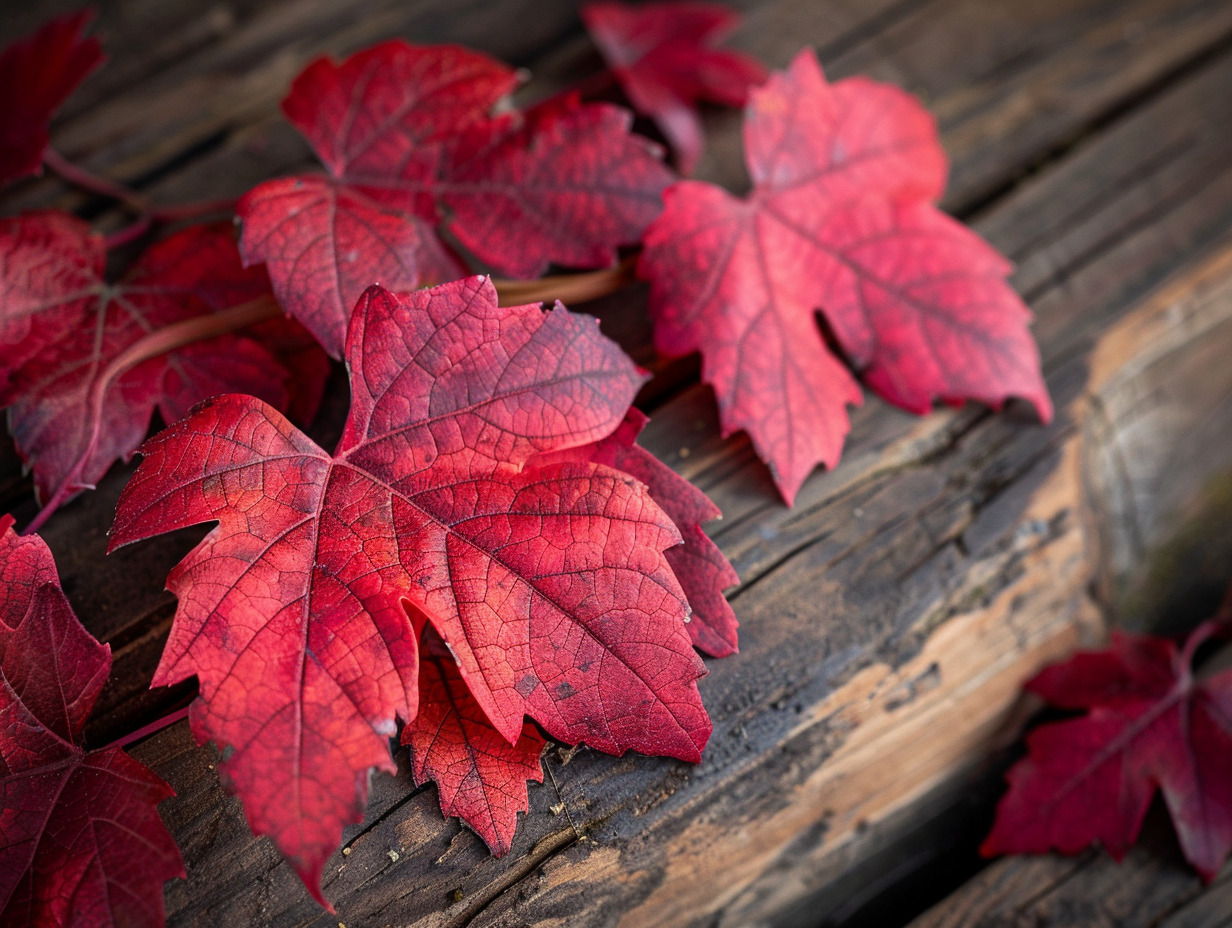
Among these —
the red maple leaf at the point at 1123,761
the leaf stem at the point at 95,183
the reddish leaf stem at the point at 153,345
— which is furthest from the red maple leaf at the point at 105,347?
the red maple leaf at the point at 1123,761

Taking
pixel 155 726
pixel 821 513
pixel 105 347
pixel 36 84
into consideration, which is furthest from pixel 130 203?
pixel 821 513

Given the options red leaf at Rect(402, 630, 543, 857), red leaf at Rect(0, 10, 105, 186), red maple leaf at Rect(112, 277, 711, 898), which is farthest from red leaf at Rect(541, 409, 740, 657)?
red leaf at Rect(0, 10, 105, 186)

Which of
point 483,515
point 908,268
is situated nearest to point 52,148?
point 483,515

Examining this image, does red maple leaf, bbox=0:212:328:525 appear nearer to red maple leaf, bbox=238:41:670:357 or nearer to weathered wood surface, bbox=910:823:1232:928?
red maple leaf, bbox=238:41:670:357

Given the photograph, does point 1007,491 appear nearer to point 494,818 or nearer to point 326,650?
point 494,818

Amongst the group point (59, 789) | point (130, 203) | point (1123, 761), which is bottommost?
point (1123, 761)

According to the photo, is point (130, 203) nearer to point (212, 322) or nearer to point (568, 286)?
point (212, 322)

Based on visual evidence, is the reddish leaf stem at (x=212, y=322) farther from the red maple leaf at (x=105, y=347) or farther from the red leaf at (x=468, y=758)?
the red leaf at (x=468, y=758)
